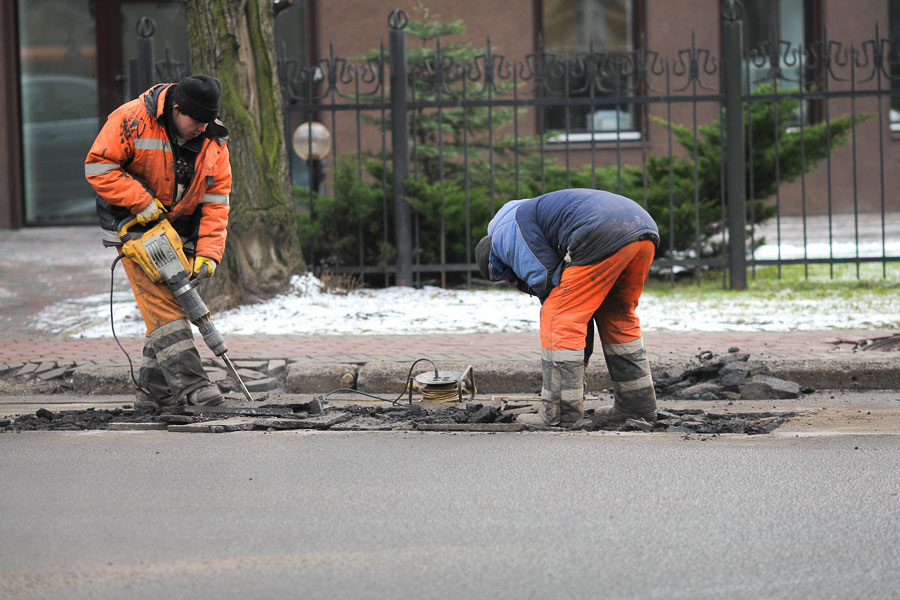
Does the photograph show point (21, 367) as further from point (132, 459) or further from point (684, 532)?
point (684, 532)

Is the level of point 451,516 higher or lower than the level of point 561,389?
lower

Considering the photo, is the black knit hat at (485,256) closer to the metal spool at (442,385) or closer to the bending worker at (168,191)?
the metal spool at (442,385)

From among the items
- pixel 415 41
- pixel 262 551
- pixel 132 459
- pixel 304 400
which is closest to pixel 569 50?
pixel 415 41

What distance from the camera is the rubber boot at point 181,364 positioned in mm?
5969

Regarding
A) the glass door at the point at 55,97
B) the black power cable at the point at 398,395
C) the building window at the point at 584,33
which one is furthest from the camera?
the building window at the point at 584,33

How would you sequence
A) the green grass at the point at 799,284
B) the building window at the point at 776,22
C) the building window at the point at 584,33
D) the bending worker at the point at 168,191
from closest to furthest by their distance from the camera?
the bending worker at the point at 168,191
the green grass at the point at 799,284
the building window at the point at 584,33
the building window at the point at 776,22

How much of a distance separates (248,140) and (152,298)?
356 centimetres

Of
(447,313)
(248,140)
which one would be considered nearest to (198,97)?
(248,140)

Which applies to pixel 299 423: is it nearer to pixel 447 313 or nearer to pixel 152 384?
pixel 152 384

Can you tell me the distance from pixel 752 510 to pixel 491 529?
94 cm

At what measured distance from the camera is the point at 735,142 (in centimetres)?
1018

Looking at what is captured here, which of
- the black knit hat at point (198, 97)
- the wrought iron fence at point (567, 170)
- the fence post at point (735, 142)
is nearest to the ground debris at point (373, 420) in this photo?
the black knit hat at point (198, 97)

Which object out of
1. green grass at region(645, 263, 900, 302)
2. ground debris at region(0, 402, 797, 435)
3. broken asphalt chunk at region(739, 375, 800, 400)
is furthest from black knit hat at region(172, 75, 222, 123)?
green grass at region(645, 263, 900, 302)

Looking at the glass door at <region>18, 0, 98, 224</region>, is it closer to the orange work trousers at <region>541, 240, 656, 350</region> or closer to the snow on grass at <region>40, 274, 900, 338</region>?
the snow on grass at <region>40, 274, 900, 338</region>
